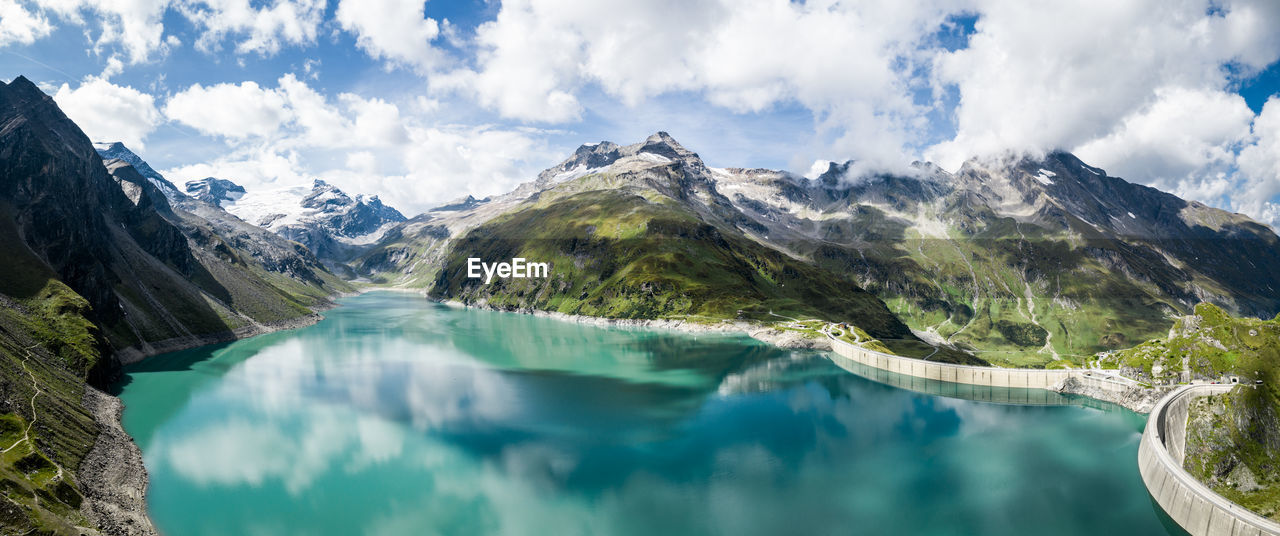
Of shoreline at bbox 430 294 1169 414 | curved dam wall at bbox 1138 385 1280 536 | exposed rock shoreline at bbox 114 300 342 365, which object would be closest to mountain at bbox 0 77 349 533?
exposed rock shoreline at bbox 114 300 342 365

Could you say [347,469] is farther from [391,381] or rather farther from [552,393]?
[391,381]

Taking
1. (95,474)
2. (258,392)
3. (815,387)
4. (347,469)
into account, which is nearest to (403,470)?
(347,469)

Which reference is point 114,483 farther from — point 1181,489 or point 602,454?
point 1181,489

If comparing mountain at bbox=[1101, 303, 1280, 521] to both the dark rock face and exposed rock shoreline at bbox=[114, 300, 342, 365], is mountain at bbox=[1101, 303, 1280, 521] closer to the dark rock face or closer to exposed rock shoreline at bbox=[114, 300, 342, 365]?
the dark rock face

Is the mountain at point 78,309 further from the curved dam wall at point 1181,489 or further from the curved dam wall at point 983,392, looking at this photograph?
the curved dam wall at point 983,392

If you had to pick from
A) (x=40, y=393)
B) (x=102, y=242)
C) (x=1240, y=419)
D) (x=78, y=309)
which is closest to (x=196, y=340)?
(x=102, y=242)
